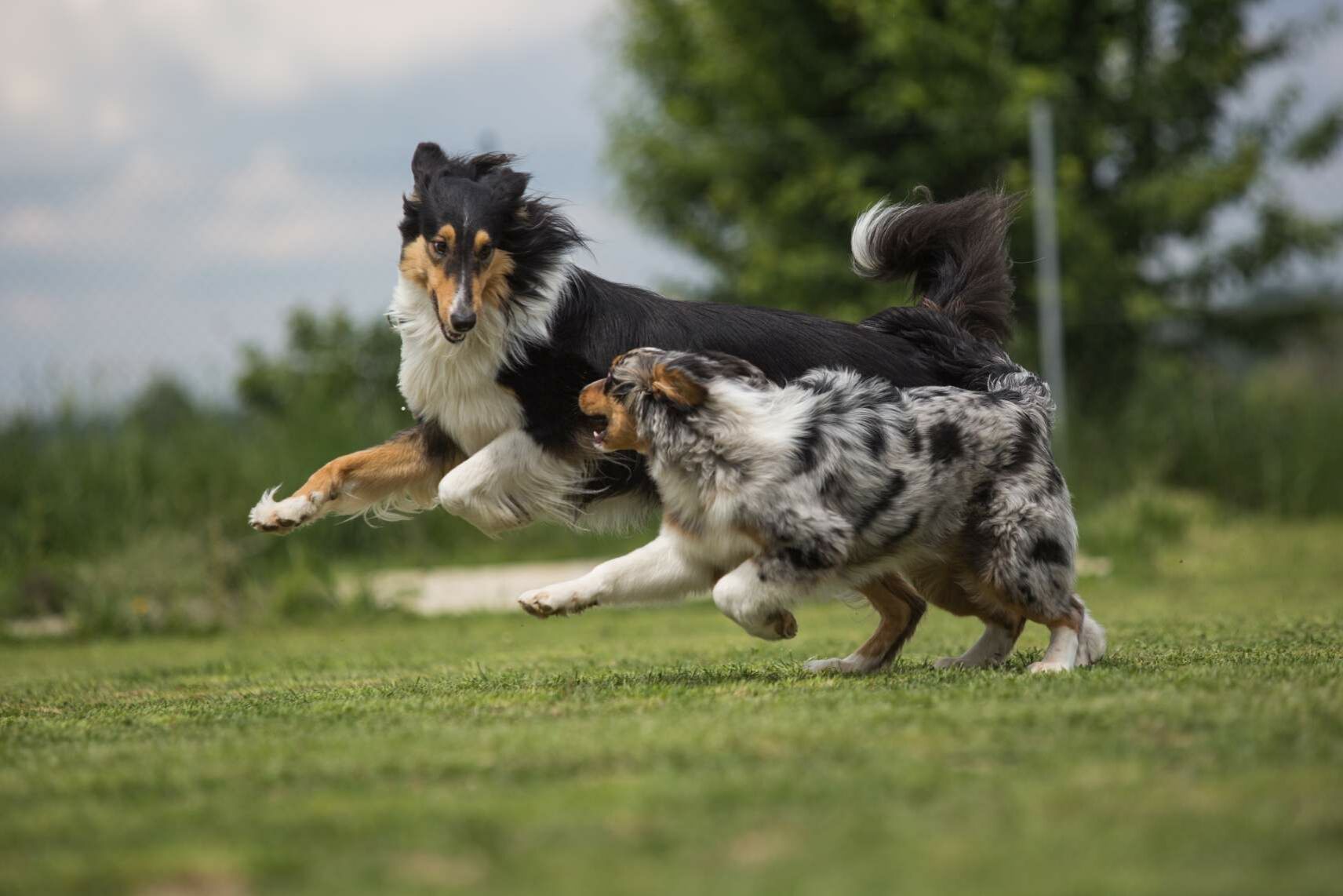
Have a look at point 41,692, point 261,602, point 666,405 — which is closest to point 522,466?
point 666,405

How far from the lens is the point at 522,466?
5.57 m

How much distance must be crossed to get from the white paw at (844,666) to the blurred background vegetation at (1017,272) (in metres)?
6.15

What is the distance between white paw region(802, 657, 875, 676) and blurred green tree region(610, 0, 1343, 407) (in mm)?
9491

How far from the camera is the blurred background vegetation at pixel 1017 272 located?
39.9 ft

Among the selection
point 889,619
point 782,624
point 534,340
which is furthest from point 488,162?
point 889,619

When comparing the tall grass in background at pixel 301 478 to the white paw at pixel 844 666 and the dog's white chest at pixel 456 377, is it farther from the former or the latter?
the white paw at pixel 844 666

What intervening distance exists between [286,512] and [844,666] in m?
2.35

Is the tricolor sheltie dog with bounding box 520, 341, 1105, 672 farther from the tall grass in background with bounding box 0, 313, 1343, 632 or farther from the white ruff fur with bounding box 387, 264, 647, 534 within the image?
the tall grass in background with bounding box 0, 313, 1343, 632

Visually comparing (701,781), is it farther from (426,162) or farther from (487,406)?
(426,162)

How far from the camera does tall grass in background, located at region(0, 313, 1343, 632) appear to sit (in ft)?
34.1

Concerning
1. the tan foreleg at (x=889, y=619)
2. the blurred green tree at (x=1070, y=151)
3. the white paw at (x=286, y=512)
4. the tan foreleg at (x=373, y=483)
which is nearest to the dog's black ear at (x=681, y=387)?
the tan foreleg at (x=889, y=619)

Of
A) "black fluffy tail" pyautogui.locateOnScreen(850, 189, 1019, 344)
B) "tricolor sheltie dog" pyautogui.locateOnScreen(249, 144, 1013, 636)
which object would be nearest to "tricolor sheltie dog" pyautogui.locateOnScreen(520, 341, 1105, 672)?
"tricolor sheltie dog" pyautogui.locateOnScreen(249, 144, 1013, 636)

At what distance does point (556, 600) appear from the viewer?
4.90 metres

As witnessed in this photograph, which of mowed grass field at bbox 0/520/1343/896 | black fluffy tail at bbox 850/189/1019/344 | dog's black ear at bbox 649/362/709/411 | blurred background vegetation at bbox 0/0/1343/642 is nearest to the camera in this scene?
mowed grass field at bbox 0/520/1343/896
